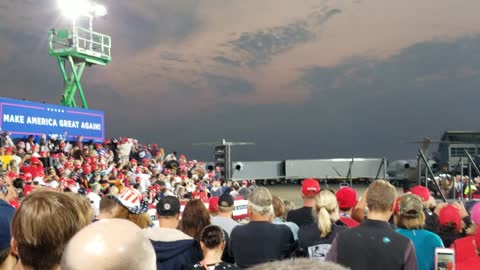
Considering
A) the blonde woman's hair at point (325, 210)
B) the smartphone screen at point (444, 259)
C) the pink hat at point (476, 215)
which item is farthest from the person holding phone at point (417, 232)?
the pink hat at point (476, 215)

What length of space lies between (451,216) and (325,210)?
4.79 feet

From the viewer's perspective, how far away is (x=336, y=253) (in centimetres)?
330

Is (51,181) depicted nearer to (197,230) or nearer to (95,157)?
(95,157)

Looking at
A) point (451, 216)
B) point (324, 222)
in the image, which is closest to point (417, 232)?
point (324, 222)

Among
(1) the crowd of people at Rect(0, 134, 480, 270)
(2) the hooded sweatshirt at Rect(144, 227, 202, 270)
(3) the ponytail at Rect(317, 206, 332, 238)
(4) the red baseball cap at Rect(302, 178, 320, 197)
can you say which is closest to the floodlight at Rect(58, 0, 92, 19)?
(1) the crowd of people at Rect(0, 134, 480, 270)

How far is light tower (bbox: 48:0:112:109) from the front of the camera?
31.5m

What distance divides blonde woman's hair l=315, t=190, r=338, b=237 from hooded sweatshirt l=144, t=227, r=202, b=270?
1167mm

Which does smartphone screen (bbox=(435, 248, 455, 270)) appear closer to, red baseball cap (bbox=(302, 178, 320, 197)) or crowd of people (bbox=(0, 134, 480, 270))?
crowd of people (bbox=(0, 134, 480, 270))

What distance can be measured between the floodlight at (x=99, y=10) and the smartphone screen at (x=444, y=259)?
3443 centimetres

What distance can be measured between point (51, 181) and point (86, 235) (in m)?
13.7

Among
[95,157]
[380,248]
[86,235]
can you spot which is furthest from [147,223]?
[95,157]

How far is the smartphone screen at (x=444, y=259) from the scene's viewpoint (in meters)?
3.43

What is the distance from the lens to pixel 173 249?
3.73m

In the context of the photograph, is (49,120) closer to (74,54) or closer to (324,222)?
(74,54)
